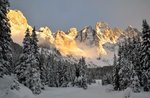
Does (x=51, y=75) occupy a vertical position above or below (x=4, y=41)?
above

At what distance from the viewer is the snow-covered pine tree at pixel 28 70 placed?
2076 inches

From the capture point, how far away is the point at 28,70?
5325cm

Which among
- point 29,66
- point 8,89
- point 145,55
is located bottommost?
point 8,89

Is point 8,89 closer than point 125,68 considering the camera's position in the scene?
Yes

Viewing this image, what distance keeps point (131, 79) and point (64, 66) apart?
54115mm

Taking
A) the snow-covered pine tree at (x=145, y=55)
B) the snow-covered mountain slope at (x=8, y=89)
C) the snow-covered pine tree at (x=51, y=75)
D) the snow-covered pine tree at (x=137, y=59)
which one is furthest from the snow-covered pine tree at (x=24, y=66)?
the snow-covered pine tree at (x=51, y=75)

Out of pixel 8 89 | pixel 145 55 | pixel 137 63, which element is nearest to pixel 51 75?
pixel 137 63

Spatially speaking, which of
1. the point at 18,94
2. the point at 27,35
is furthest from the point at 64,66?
the point at 18,94

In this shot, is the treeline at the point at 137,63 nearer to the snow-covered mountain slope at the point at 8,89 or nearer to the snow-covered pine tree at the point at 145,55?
the snow-covered pine tree at the point at 145,55

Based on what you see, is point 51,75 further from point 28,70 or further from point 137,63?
point 28,70

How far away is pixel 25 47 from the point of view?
2186 inches

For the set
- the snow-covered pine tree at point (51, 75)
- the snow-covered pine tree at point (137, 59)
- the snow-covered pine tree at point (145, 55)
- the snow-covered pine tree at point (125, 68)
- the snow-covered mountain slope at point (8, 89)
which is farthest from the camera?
the snow-covered pine tree at point (51, 75)

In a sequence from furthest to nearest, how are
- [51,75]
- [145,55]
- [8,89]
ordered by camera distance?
[51,75], [145,55], [8,89]

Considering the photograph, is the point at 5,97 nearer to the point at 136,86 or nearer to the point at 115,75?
the point at 136,86
